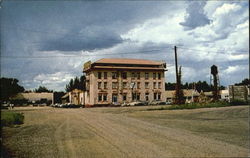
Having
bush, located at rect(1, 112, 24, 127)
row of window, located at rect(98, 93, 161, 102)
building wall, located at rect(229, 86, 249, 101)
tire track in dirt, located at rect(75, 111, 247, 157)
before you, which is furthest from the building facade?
tire track in dirt, located at rect(75, 111, 247, 157)

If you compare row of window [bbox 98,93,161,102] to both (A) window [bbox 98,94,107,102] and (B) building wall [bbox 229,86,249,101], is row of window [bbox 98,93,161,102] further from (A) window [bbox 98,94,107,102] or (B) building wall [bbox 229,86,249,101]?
(B) building wall [bbox 229,86,249,101]

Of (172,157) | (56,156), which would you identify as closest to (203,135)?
(172,157)

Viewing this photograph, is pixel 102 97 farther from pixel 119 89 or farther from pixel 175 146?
pixel 175 146

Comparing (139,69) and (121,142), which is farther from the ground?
(139,69)

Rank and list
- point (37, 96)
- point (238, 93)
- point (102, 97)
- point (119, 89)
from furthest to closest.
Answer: point (37, 96) → point (119, 89) → point (102, 97) → point (238, 93)

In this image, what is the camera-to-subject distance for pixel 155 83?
66.8m

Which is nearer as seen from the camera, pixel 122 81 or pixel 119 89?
pixel 119 89

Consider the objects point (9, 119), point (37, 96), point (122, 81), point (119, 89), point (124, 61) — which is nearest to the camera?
point (9, 119)

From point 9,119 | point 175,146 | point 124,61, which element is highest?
point 124,61

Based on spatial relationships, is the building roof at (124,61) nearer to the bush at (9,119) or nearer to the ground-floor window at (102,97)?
the ground-floor window at (102,97)

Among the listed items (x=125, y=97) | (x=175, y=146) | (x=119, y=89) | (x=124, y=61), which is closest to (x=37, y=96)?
(x=119, y=89)

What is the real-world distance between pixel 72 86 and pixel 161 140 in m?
79.7

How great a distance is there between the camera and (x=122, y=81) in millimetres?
63469

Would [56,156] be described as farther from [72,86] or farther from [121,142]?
[72,86]
